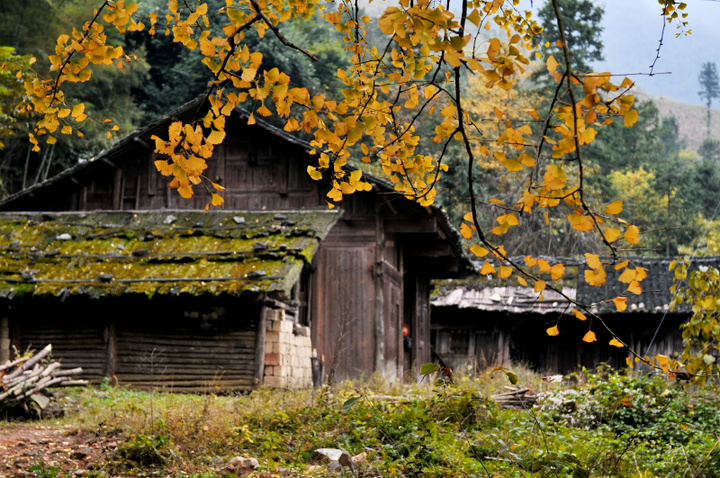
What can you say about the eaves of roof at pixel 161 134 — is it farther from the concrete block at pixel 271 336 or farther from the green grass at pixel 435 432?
the green grass at pixel 435 432

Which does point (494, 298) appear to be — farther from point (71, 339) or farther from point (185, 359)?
point (71, 339)

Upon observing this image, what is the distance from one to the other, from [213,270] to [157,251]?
1.57 meters

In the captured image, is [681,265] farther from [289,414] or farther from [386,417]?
[289,414]

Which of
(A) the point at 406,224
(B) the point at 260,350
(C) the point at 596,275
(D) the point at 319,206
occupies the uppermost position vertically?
(D) the point at 319,206

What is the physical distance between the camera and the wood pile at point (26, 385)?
10.3 meters

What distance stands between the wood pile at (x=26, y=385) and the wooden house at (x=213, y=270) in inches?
56.9

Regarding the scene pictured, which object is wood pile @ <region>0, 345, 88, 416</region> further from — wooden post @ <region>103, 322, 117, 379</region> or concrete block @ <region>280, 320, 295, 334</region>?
concrete block @ <region>280, 320, 295, 334</region>

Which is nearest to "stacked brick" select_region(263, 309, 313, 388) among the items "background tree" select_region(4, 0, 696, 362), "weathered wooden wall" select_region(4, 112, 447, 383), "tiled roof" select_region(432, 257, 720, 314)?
Result: "weathered wooden wall" select_region(4, 112, 447, 383)

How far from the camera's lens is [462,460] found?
7.25 m

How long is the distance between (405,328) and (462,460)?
14.1 meters

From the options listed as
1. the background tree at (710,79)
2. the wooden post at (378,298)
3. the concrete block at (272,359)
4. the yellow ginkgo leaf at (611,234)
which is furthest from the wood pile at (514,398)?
the background tree at (710,79)

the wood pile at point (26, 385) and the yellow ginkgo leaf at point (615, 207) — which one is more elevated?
the yellow ginkgo leaf at point (615, 207)

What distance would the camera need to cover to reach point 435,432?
812cm

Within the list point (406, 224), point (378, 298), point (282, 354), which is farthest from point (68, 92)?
point (282, 354)
